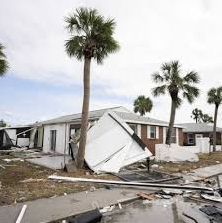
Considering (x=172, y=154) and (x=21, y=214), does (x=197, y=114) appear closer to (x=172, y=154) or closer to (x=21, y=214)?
(x=172, y=154)

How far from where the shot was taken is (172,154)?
16469 mm

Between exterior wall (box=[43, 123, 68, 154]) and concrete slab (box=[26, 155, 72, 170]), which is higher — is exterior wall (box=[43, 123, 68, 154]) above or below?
above

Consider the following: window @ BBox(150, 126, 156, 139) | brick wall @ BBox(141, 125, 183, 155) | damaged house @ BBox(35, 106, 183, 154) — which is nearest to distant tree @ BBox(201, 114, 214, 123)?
damaged house @ BBox(35, 106, 183, 154)

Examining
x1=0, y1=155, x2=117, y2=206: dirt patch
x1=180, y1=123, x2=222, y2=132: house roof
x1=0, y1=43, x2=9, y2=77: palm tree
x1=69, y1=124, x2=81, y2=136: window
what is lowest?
x1=0, y1=155, x2=117, y2=206: dirt patch

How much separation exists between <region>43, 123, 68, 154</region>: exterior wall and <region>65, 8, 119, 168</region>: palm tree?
28.2 feet

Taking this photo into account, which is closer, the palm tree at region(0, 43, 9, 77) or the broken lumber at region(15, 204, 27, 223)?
the broken lumber at region(15, 204, 27, 223)

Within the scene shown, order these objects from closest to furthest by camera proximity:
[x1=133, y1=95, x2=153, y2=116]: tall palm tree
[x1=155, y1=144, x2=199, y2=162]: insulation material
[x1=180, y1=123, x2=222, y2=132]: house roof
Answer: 1. [x1=155, y1=144, x2=199, y2=162]: insulation material
2. [x1=133, y1=95, x2=153, y2=116]: tall palm tree
3. [x1=180, y1=123, x2=222, y2=132]: house roof

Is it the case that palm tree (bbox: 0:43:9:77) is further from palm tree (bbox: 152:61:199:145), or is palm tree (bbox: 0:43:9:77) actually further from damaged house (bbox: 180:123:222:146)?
damaged house (bbox: 180:123:222:146)

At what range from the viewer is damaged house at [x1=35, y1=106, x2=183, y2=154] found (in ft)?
60.4

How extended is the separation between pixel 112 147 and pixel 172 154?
6250mm

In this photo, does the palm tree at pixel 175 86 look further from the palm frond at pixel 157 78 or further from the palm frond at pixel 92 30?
the palm frond at pixel 92 30

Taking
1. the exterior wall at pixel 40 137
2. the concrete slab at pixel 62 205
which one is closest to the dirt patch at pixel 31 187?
the concrete slab at pixel 62 205

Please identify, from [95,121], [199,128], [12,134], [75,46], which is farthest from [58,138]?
[199,128]

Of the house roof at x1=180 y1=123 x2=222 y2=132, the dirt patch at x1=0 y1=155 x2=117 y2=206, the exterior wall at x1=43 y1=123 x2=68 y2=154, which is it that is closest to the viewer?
the dirt patch at x1=0 y1=155 x2=117 y2=206
